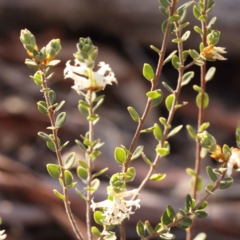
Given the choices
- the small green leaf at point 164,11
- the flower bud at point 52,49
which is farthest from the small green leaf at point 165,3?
the flower bud at point 52,49

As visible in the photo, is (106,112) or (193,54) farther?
(106,112)

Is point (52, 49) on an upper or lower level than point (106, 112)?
lower

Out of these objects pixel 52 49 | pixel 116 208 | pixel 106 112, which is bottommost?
pixel 116 208

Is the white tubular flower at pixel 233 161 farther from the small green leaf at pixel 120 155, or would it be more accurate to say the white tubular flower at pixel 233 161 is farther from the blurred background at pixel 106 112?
the blurred background at pixel 106 112

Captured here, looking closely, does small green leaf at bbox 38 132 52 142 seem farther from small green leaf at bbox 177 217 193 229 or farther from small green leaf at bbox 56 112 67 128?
small green leaf at bbox 177 217 193 229

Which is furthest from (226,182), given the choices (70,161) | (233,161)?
(70,161)

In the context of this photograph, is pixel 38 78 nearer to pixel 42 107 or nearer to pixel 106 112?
pixel 42 107

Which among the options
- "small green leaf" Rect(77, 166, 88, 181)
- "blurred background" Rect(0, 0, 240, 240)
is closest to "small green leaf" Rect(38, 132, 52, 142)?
"small green leaf" Rect(77, 166, 88, 181)

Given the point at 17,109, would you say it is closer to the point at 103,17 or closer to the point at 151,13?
the point at 103,17
